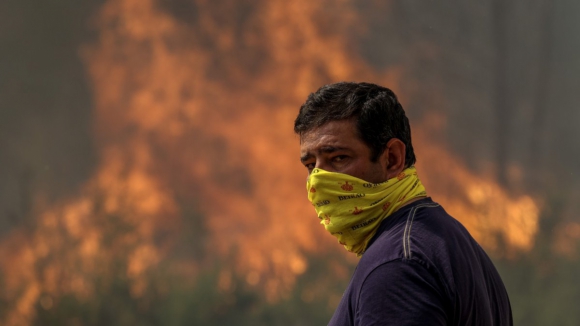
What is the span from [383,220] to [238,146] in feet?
23.9

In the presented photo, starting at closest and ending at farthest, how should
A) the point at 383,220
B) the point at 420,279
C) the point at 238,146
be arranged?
the point at 420,279 < the point at 383,220 < the point at 238,146

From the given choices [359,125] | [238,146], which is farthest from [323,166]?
[238,146]

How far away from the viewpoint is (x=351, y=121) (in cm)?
179

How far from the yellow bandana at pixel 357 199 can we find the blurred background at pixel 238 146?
666 cm

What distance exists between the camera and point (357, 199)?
1.78m

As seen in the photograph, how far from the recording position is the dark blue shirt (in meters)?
1.43

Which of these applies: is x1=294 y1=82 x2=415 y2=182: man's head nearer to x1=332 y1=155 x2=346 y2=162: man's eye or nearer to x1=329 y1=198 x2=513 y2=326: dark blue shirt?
x1=332 y1=155 x2=346 y2=162: man's eye

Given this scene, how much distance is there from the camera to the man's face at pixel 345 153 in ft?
5.86

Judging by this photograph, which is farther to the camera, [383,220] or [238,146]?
[238,146]

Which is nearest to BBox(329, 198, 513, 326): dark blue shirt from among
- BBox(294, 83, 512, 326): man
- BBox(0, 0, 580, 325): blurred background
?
BBox(294, 83, 512, 326): man

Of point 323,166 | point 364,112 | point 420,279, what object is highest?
point 364,112

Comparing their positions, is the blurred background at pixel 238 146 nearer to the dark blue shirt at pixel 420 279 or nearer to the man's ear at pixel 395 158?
the man's ear at pixel 395 158

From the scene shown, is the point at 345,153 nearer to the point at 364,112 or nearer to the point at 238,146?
the point at 364,112

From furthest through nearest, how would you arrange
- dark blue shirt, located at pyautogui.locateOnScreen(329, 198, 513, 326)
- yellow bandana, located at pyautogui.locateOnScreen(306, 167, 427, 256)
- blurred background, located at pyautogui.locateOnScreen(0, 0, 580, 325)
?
blurred background, located at pyautogui.locateOnScreen(0, 0, 580, 325) < yellow bandana, located at pyautogui.locateOnScreen(306, 167, 427, 256) < dark blue shirt, located at pyautogui.locateOnScreen(329, 198, 513, 326)
